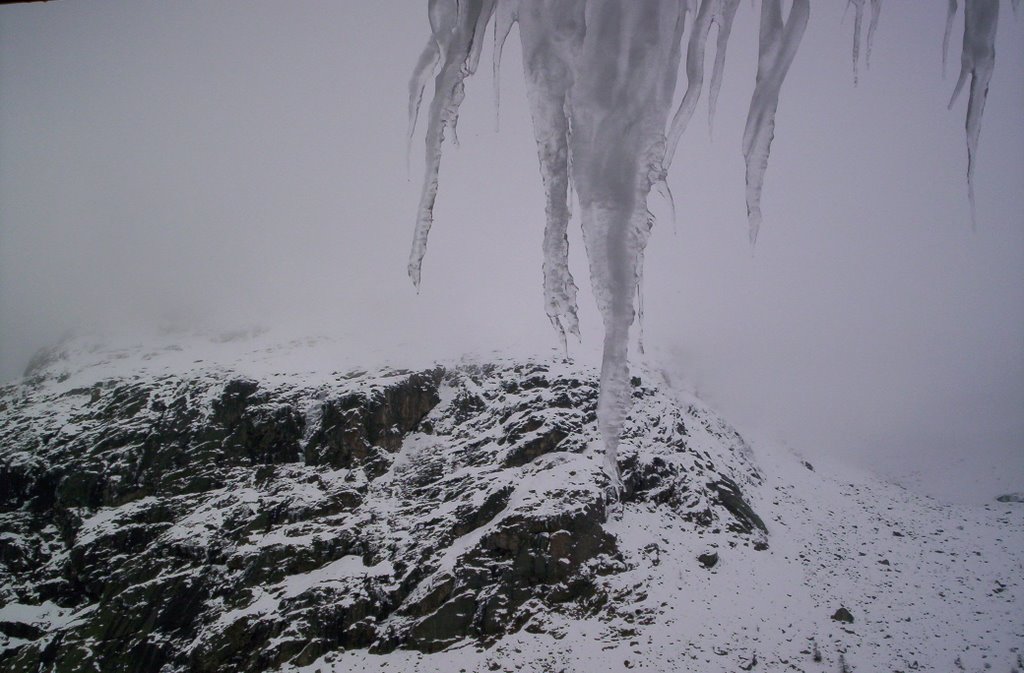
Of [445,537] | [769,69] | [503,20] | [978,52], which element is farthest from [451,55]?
[445,537]

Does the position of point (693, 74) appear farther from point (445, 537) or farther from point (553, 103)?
point (445, 537)

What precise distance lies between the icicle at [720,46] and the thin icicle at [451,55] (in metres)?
1.02

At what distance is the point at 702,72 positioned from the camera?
2.26 metres

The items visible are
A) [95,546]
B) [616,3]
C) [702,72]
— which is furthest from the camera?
[95,546]

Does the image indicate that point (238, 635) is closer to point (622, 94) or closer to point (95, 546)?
point (95, 546)

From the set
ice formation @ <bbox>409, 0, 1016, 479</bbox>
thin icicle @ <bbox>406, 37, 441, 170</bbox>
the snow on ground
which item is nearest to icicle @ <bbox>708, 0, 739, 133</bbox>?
ice formation @ <bbox>409, 0, 1016, 479</bbox>

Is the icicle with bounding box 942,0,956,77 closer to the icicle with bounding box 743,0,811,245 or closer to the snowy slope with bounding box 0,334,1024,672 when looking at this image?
the icicle with bounding box 743,0,811,245

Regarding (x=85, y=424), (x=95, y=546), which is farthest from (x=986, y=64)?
(x=85, y=424)

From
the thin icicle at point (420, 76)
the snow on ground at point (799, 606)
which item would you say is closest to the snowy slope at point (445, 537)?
the snow on ground at point (799, 606)

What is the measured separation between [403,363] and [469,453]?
9.78 meters

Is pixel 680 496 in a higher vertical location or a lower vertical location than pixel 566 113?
lower

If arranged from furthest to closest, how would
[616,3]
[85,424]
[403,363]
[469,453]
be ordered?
[403,363] → [85,424] → [469,453] → [616,3]

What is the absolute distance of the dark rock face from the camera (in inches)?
812

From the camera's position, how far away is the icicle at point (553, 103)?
1900 millimetres
